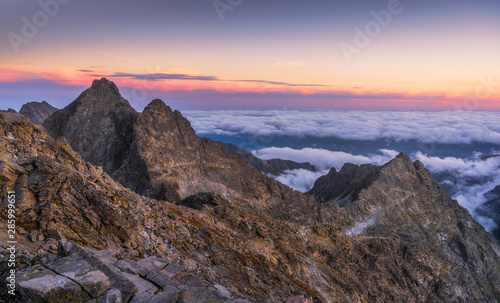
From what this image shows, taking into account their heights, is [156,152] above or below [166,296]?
below

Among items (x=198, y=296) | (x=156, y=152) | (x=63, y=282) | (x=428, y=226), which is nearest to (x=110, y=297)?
(x=63, y=282)

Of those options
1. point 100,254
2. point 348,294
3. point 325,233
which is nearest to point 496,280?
point 325,233

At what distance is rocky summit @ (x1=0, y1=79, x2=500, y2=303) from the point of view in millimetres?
17194

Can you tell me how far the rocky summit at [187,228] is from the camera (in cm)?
1719

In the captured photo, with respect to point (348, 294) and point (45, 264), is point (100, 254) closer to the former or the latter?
point (45, 264)

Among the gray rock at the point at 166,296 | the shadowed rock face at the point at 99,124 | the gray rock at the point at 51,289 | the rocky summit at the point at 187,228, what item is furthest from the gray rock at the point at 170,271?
the shadowed rock face at the point at 99,124

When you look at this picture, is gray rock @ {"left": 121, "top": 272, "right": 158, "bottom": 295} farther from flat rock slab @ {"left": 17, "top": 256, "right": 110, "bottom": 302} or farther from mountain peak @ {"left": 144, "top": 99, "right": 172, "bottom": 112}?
mountain peak @ {"left": 144, "top": 99, "right": 172, "bottom": 112}

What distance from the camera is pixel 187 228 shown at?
3669 centimetres

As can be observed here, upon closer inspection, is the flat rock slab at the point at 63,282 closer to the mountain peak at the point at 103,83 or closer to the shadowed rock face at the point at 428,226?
the shadowed rock face at the point at 428,226

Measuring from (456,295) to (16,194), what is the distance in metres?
144

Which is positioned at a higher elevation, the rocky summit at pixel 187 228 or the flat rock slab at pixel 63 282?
the flat rock slab at pixel 63 282

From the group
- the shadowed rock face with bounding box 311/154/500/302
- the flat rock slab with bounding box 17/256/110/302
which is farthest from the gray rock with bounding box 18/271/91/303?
the shadowed rock face with bounding box 311/154/500/302

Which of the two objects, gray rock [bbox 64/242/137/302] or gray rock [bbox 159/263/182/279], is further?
gray rock [bbox 159/263/182/279]

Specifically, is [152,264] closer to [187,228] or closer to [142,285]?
[142,285]
